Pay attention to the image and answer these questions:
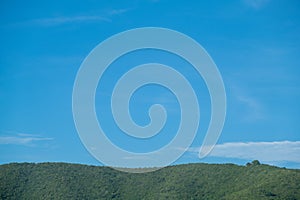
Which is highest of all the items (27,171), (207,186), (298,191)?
(27,171)

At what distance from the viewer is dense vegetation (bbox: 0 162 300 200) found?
116 feet

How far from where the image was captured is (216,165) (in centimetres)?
4028

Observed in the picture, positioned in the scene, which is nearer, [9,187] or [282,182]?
[282,182]

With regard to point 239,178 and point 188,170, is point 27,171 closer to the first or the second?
point 188,170

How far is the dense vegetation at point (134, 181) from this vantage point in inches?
1389

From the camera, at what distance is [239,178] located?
3644cm

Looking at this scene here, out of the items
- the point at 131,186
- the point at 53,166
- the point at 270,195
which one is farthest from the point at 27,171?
the point at 270,195

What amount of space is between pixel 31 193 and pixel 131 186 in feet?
28.0

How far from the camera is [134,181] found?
4138cm

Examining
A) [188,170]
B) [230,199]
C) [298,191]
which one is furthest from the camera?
[188,170]

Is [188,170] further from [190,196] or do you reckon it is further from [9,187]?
[9,187]

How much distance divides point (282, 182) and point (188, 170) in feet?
33.7

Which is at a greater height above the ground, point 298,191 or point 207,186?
point 207,186

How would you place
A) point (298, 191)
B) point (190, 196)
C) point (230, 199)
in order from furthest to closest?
point (190, 196), point (230, 199), point (298, 191)
